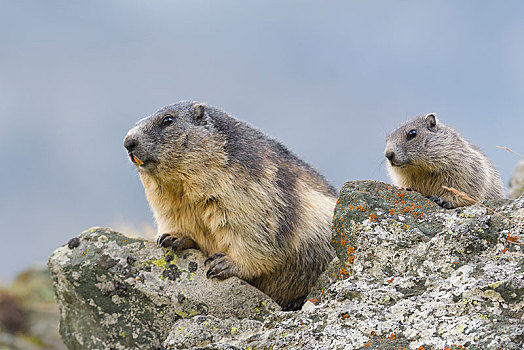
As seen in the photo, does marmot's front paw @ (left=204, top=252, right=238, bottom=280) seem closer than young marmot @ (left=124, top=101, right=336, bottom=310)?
Yes

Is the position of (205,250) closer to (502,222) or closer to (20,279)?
(502,222)

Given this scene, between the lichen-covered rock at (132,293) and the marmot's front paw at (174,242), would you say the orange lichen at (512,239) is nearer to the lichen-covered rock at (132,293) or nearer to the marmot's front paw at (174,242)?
the lichen-covered rock at (132,293)

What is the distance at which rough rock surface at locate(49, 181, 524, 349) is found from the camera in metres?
4.71

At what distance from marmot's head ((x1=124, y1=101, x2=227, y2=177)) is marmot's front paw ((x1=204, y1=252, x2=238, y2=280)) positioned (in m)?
1.25

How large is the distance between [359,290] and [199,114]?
3.88 meters

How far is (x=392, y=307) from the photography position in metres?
5.04

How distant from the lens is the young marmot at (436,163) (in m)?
8.35

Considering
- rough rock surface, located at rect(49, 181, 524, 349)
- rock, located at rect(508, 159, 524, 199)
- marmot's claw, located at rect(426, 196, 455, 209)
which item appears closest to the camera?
rough rock surface, located at rect(49, 181, 524, 349)

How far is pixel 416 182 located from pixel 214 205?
10.3 ft

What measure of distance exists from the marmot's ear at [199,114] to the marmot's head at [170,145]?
3.3 inches

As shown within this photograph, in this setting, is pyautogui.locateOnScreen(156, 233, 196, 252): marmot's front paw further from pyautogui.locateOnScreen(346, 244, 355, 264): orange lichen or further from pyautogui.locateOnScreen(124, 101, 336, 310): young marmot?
pyautogui.locateOnScreen(346, 244, 355, 264): orange lichen

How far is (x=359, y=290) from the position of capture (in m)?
5.34

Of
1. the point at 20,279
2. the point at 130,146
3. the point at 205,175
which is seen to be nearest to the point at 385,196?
the point at 205,175

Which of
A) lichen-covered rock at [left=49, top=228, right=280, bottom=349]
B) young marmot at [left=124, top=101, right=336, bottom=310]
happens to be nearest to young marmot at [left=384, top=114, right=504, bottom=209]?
young marmot at [left=124, top=101, right=336, bottom=310]
